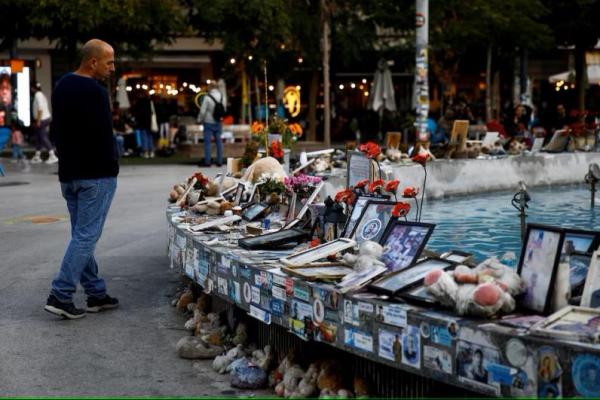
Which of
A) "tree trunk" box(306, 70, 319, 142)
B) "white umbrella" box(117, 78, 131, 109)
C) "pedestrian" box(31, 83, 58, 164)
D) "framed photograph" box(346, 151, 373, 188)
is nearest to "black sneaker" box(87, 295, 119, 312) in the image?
"framed photograph" box(346, 151, 373, 188)

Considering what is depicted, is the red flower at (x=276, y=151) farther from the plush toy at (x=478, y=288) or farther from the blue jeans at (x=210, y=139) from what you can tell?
the blue jeans at (x=210, y=139)

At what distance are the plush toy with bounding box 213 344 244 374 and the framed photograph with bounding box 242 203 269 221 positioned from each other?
2450mm

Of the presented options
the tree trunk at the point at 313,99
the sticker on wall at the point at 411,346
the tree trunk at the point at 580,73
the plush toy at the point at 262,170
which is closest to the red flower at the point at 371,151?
the plush toy at the point at 262,170

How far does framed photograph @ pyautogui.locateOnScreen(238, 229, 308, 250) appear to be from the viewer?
739 cm

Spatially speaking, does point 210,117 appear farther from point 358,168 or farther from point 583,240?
point 583,240

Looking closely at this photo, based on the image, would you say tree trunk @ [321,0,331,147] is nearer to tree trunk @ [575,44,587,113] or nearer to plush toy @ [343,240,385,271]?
tree trunk @ [575,44,587,113]

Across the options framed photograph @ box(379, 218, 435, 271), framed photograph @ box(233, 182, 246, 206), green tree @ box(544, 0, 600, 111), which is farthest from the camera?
green tree @ box(544, 0, 600, 111)

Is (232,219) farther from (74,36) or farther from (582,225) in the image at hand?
(74,36)

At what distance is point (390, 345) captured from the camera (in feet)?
16.8

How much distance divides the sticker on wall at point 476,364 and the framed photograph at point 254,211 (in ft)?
15.2

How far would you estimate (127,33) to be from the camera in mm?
29344

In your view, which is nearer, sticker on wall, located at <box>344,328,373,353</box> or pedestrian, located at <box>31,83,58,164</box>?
sticker on wall, located at <box>344,328,373,353</box>

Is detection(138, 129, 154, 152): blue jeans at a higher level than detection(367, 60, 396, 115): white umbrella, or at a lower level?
lower

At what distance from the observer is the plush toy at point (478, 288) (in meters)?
4.80
